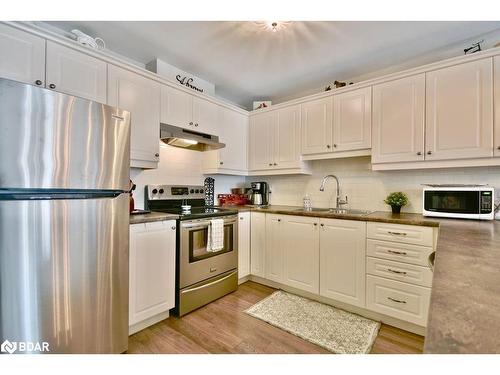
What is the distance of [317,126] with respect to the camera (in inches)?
107

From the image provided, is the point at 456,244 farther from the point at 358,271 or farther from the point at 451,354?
the point at 358,271

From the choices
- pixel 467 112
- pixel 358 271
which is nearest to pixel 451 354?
pixel 358 271

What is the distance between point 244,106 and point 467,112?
8.86ft

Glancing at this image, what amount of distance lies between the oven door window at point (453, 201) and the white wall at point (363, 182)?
29cm

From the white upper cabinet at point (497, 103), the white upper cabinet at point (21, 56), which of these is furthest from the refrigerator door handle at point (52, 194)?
the white upper cabinet at point (497, 103)

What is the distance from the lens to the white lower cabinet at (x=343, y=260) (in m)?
2.12

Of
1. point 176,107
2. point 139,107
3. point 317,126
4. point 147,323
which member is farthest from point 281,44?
point 147,323

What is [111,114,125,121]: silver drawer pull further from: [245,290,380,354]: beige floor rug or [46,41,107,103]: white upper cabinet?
[245,290,380,354]: beige floor rug

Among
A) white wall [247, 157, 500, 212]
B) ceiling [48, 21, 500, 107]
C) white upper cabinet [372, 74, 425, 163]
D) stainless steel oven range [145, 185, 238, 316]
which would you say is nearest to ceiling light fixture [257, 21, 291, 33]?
ceiling [48, 21, 500, 107]

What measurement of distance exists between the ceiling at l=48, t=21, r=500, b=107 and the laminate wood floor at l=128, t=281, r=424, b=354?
247 cm

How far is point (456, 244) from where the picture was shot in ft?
3.48

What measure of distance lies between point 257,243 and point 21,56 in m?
2.53

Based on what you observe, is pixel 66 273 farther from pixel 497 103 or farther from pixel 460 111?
pixel 497 103

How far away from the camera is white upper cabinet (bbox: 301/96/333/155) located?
8.70 feet
